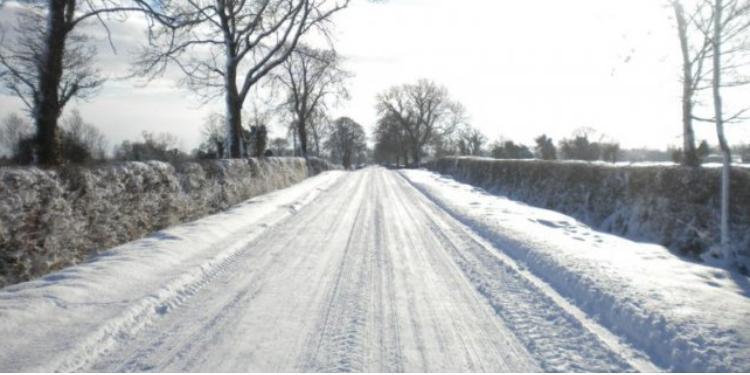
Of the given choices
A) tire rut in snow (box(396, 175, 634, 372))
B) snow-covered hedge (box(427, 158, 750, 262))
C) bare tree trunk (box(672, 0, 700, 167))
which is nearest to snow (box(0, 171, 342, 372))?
tire rut in snow (box(396, 175, 634, 372))

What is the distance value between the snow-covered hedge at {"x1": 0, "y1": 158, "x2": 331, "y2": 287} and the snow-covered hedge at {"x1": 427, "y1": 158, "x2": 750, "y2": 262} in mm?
10900

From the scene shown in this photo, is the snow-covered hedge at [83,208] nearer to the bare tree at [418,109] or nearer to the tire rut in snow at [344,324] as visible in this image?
the tire rut in snow at [344,324]

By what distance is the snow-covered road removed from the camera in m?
4.03

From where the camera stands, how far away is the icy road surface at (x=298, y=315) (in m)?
4.03

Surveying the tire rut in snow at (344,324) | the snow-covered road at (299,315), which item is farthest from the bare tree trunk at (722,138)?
the tire rut in snow at (344,324)

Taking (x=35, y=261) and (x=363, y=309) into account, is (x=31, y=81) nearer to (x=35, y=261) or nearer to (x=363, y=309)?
(x=35, y=261)

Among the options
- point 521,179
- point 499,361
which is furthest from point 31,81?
point 521,179

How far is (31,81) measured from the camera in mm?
11570

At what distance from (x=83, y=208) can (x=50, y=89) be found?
4.87m

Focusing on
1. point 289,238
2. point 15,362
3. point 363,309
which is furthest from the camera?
point 289,238

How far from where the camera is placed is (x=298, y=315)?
5.07 metres

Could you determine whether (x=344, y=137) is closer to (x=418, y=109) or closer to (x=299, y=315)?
(x=418, y=109)

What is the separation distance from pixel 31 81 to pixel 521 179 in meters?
17.2

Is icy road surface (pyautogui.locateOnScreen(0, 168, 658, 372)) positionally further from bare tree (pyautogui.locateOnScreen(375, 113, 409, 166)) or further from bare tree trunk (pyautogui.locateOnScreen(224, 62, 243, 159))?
bare tree (pyautogui.locateOnScreen(375, 113, 409, 166))
